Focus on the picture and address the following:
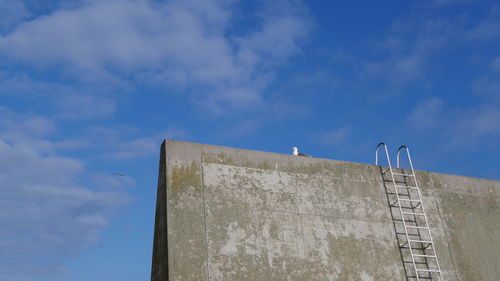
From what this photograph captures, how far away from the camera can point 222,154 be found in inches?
379

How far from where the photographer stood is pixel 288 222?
9.38 metres

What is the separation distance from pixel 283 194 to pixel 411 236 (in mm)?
2694

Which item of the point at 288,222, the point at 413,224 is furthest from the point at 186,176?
the point at 413,224

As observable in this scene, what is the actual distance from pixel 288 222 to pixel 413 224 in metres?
2.71

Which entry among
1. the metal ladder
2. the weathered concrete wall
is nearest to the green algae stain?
the weathered concrete wall

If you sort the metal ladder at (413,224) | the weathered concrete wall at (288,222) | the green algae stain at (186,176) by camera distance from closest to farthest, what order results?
1. the weathered concrete wall at (288,222)
2. the green algae stain at (186,176)
3. the metal ladder at (413,224)

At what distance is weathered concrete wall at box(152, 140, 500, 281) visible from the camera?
8.59 m

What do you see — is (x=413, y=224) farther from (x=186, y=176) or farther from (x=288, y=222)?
(x=186, y=176)

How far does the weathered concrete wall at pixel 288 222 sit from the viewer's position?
8586 millimetres

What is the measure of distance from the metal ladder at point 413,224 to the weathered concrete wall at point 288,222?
0.20m

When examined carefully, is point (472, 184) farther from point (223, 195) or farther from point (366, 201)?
point (223, 195)

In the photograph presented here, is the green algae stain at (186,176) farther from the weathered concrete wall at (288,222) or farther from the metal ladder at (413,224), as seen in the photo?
the metal ladder at (413,224)

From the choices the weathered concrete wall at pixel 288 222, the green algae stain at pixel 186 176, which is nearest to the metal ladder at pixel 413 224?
the weathered concrete wall at pixel 288 222

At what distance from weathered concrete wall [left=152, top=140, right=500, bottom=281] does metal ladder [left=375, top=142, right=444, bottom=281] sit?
0.20 metres
